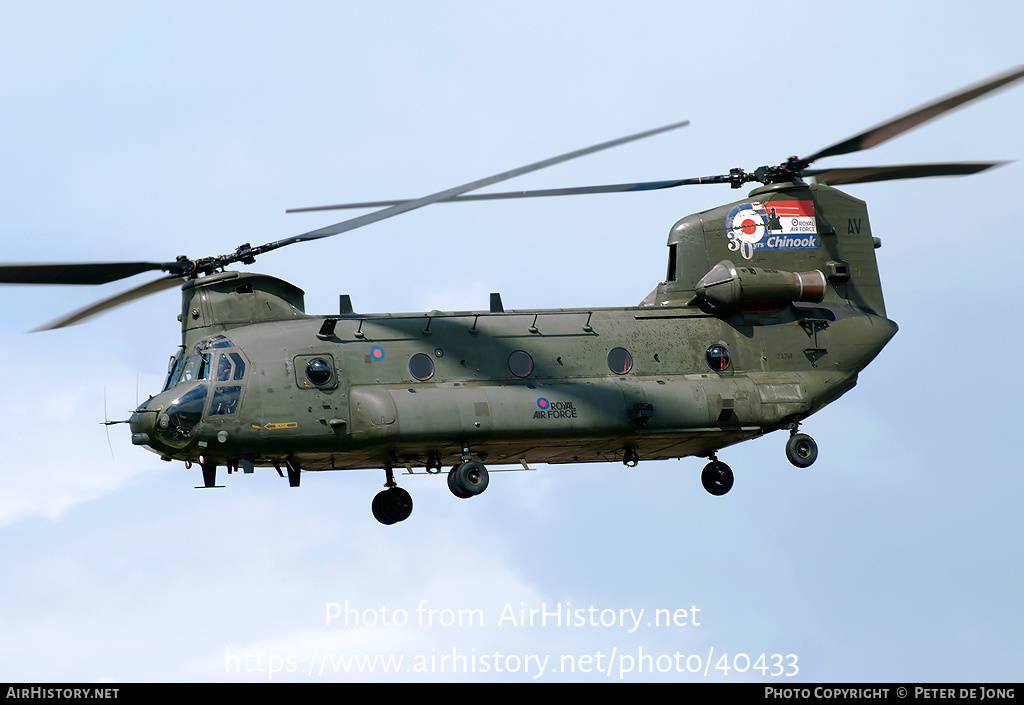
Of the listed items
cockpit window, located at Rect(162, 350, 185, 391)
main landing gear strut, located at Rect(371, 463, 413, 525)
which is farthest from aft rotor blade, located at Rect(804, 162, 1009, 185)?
cockpit window, located at Rect(162, 350, 185, 391)

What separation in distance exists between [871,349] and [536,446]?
268 inches

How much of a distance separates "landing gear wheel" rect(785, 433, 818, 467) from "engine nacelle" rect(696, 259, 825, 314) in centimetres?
254

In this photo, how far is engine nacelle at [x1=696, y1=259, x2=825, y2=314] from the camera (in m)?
25.4

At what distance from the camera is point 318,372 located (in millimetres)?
23234

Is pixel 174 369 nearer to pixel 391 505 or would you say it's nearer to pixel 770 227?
pixel 391 505

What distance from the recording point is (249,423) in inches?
894

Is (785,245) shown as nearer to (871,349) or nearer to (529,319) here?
(871,349)

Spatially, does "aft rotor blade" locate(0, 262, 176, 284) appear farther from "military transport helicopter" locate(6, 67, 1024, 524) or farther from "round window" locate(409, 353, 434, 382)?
"round window" locate(409, 353, 434, 382)

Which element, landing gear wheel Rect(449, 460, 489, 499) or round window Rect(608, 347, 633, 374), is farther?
round window Rect(608, 347, 633, 374)

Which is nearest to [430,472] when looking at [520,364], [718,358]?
[520,364]

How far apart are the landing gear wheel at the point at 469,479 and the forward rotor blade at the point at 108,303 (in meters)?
5.96

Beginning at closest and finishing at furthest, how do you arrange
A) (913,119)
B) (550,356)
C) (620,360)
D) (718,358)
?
(913,119) → (550,356) → (620,360) → (718,358)

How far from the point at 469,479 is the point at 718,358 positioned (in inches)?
205
